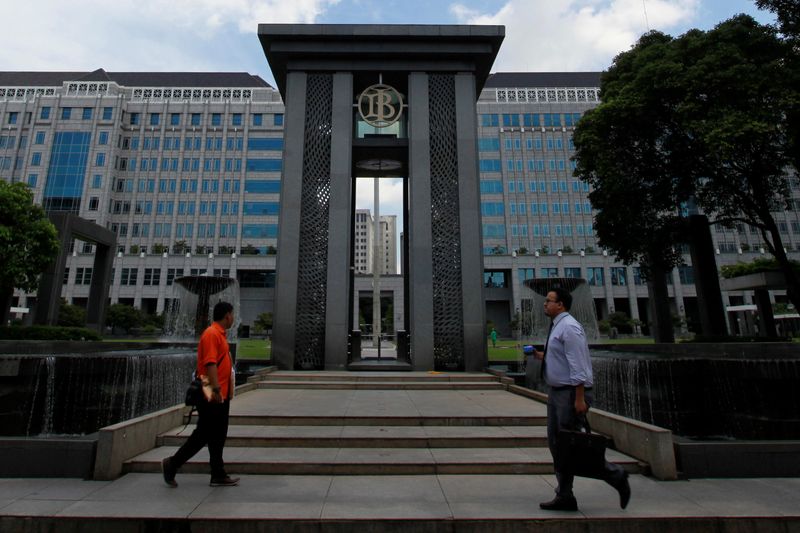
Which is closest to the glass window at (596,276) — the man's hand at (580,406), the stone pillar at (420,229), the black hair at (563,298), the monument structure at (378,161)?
the monument structure at (378,161)

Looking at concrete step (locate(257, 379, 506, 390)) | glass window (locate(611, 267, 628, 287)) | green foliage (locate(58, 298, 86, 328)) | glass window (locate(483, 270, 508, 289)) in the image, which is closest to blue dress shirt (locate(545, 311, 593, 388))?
concrete step (locate(257, 379, 506, 390))

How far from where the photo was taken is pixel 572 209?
57312mm

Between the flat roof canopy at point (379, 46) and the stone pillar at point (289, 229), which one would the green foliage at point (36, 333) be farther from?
the flat roof canopy at point (379, 46)

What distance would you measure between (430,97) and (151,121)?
197 ft

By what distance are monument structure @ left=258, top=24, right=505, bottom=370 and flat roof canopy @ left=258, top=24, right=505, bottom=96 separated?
37mm

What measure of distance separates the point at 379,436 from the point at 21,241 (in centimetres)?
2023

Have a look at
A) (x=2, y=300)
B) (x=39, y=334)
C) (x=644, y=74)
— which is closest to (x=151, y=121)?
(x=2, y=300)

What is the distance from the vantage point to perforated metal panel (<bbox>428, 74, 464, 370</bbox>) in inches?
553

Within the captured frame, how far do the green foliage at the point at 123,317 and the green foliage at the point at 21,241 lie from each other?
1071 inches

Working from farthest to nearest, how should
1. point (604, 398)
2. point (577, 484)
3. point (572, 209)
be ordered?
1. point (572, 209)
2. point (604, 398)
3. point (577, 484)

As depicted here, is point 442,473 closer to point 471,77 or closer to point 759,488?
point 759,488

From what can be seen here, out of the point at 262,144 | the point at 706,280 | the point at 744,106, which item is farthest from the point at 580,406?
the point at 262,144

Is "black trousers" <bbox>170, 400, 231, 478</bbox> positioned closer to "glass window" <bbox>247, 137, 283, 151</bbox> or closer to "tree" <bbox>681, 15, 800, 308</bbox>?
"tree" <bbox>681, 15, 800, 308</bbox>

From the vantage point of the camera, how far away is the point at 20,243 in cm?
1811
